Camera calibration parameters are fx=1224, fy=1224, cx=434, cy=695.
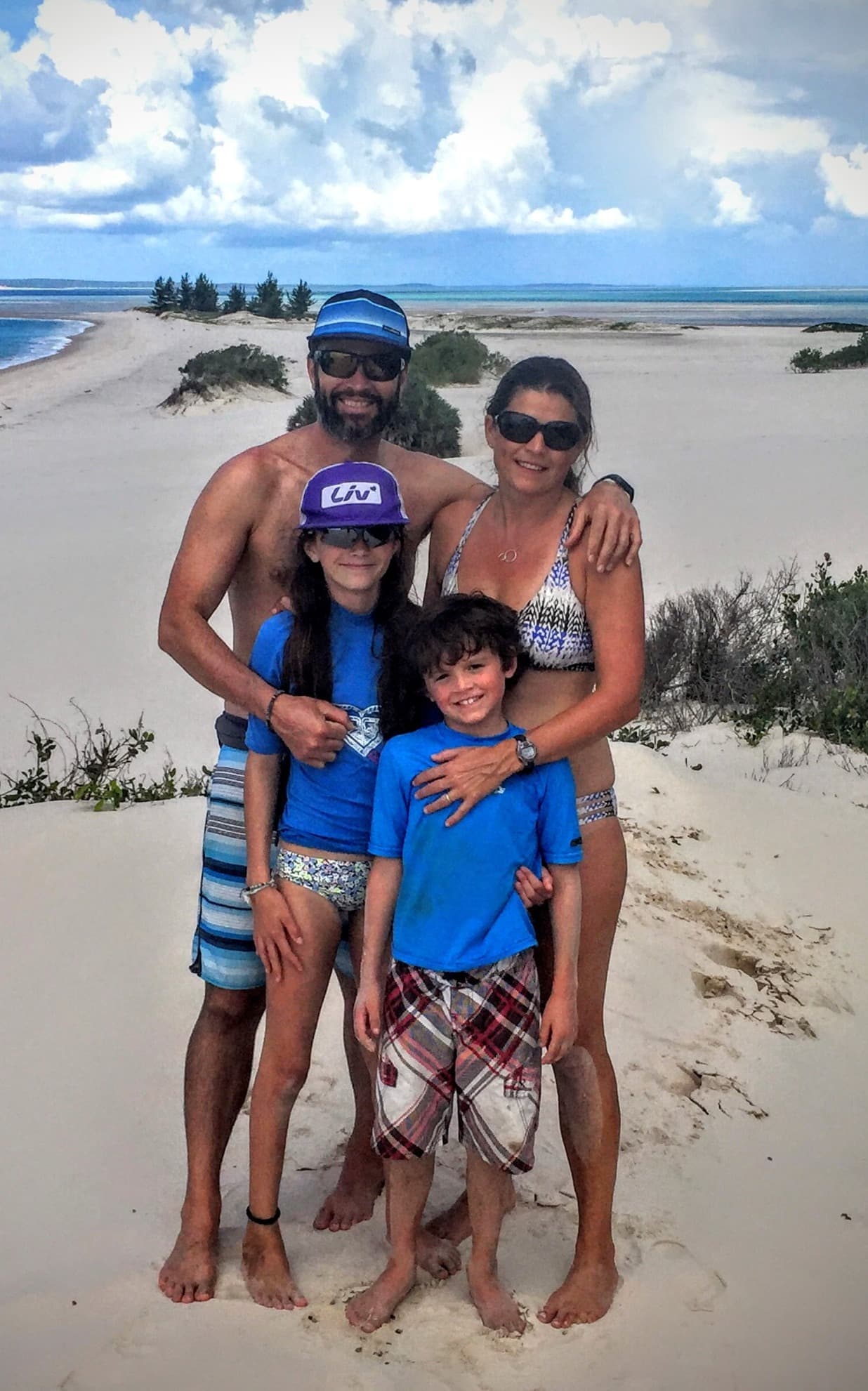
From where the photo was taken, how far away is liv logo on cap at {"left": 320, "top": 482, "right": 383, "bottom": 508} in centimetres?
261

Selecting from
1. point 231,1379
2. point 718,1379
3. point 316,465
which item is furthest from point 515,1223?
point 316,465

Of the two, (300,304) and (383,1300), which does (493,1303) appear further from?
(300,304)

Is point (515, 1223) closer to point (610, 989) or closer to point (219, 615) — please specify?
point (610, 989)

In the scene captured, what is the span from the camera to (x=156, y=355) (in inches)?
1284

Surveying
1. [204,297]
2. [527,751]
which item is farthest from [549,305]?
[527,751]

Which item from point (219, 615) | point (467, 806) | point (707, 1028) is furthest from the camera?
point (219, 615)

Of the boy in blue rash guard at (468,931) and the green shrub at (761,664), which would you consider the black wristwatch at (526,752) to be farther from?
the green shrub at (761,664)

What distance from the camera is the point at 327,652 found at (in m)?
2.63

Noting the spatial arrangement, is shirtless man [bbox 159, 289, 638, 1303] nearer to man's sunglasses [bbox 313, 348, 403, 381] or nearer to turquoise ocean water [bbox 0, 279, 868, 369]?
man's sunglasses [bbox 313, 348, 403, 381]

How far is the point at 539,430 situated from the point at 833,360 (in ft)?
85.1

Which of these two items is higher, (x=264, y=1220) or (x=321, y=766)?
(x=321, y=766)

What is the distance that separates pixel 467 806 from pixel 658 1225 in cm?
142

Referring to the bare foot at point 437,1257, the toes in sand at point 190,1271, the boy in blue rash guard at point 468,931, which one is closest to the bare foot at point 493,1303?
the bare foot at point 437,1257

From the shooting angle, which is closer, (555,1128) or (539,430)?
(539,430)
